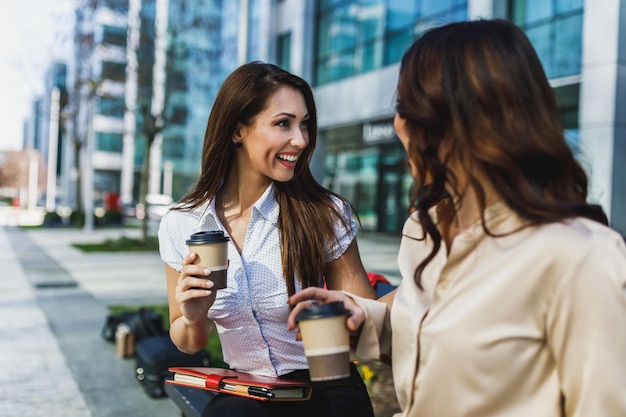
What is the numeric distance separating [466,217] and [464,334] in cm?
31

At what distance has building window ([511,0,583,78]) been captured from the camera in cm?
1238

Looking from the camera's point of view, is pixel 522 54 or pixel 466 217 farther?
pixel 466 217

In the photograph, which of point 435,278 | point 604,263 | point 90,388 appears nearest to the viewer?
point 604,263

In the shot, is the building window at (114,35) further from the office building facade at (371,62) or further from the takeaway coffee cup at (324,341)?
the takeaway coffee cup at (324,341)

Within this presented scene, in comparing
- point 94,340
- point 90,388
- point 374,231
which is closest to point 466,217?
point 90,388

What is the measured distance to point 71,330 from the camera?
7.16 meters

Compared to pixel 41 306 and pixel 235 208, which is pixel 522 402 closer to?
pixel 235 208

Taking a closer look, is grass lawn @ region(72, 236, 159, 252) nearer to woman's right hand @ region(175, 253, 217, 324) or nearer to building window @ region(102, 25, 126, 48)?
building window @ region(102, 25, 126, 48)

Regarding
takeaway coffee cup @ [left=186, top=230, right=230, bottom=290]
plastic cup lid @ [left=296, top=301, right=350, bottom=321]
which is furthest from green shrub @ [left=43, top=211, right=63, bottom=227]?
plastic cup lid @ [left=296, top=301, right=350, bottom=321]

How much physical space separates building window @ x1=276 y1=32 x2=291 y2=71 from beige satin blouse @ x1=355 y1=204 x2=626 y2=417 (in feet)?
75.6

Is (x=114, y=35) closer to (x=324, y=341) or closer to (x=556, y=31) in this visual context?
(x=556, y=31)

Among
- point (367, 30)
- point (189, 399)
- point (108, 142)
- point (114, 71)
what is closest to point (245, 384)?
point (189, 399)

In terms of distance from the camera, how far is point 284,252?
2.35m

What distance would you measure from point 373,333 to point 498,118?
67 centimetres
